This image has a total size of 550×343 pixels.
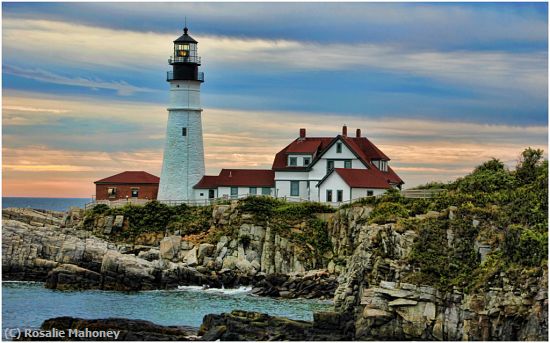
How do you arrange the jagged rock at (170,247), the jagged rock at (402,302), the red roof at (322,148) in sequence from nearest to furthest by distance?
the jagged rock at (402,302), the jagged rock at (170,247), the red roof at (322,148)

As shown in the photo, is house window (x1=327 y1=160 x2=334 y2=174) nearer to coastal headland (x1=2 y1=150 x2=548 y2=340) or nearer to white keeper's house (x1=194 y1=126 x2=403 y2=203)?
white keeper's house (x1=194 y1=126 x2=403 y2=203)

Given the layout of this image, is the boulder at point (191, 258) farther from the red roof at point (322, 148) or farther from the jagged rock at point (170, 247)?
the red roof at point (322, 148)

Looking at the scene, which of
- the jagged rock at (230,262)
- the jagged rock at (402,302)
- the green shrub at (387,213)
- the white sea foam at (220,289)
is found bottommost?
the white sea foam at (220,289)

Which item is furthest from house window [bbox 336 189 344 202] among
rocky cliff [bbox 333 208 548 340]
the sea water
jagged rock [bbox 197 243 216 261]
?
rocky cliff [bbox 333 208 548 340]

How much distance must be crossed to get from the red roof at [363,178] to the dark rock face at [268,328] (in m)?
16.8

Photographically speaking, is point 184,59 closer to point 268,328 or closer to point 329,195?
A: point 329,195

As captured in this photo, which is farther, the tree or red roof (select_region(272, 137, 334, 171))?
red roof (select_region(272, 137, 334, 171))

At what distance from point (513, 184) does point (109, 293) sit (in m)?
15.6

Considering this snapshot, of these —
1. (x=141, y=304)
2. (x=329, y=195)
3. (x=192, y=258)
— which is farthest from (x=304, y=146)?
(x=141, y=304)

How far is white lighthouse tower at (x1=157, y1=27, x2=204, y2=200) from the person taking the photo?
50938 mm

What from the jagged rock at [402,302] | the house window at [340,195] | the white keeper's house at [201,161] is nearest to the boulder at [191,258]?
the white keeper's house at [201,161]

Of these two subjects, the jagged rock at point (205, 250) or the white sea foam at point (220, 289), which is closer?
the white sea foam at point (220, 289)

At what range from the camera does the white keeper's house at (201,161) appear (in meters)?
50.5

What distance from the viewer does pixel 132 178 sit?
54469mm
